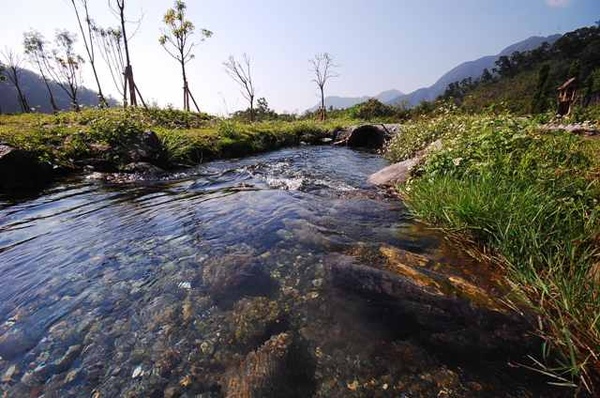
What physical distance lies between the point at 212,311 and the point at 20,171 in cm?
671

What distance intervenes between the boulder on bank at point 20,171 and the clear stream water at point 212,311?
213 cm

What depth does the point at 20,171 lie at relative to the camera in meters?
6.17

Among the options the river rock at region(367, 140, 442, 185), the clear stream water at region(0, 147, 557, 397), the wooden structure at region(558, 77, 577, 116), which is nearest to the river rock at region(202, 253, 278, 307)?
the clear stream water at region(0, 147, 557, 397)

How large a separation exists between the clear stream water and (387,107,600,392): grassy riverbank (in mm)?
267

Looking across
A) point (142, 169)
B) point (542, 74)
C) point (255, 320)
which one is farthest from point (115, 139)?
point (542, 74)

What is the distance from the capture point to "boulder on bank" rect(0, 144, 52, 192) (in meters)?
5.91

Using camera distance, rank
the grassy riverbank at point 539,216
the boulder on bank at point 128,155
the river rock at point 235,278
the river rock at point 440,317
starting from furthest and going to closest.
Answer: the boulder on bank at point 128,155
the river rock at point 235,278
the river rock at point 440,317
the grassy riverbank at point 539,216

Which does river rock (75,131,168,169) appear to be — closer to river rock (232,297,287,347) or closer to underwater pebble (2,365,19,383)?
underwater pebble (2,365,19,383)

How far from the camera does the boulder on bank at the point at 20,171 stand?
19.4 feet

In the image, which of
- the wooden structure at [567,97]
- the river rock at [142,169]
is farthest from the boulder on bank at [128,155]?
the wooden structure at [567,97]

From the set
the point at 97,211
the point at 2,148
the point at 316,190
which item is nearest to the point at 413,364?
the point at 316,190

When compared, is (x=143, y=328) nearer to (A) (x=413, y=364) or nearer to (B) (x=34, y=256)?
(A) (x=413, y=364)

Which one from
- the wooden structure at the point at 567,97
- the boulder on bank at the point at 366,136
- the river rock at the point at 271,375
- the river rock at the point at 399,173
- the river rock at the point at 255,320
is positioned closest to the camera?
the river rock at the point at 271,375

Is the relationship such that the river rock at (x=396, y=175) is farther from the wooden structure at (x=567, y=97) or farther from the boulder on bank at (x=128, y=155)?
the wooden structure at (x=567, y=97)
